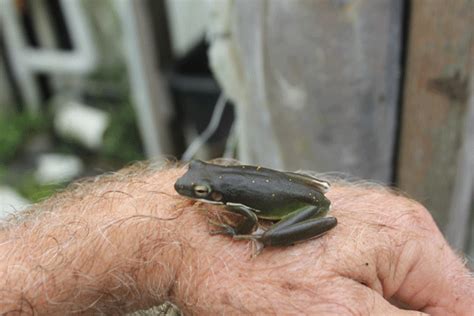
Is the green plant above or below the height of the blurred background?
below

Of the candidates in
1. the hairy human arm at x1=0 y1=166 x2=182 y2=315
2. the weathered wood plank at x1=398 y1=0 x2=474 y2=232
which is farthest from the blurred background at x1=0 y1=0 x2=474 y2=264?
the hairy human arm at x1=0 y1=166 x2=182 y2=315

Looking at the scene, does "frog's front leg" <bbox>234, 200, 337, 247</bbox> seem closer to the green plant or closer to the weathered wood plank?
the weathered wood plank

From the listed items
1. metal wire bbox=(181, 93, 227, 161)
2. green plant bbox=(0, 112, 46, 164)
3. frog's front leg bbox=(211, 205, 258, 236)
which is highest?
frog's front leg bbox=(211, 205, 258, 236)

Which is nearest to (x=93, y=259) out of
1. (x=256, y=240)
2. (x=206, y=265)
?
(x=206, y=265)

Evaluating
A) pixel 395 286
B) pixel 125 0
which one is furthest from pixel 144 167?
pixel 125 0

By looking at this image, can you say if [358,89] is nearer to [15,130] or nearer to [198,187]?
[198,187]

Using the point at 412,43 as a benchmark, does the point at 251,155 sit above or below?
below

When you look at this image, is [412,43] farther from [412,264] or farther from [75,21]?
[75,21]
